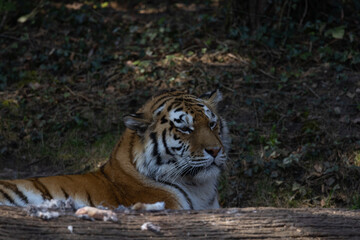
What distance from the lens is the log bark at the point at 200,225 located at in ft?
8.70

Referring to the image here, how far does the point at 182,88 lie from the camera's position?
707 centimetres

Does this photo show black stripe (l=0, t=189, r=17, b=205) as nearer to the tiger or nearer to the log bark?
the tiger

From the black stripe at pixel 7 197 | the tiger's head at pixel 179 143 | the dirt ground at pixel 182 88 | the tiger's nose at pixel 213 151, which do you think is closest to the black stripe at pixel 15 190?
the black stripe at pixel 7 197

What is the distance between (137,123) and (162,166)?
1.20ft

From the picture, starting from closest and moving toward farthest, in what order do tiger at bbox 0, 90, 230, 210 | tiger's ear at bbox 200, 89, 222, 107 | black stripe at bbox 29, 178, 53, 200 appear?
1. black stripe at bbox 29, 178, 53, 200
2. tiger at bbox 0, 90, 230, 210
3. tiger's ear at bbox 200, 89, 222, 107

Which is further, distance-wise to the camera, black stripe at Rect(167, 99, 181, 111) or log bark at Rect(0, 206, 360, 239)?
black stripe at Rect(167, 99, 181, 111)

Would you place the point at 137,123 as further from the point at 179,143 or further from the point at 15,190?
the point at 15,190

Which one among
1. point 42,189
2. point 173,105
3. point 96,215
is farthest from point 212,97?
point 96,215

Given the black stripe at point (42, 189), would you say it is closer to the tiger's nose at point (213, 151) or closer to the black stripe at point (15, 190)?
the black stripe at point (15, 190)

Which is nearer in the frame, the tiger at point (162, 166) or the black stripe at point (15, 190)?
the black stripe at point (15, 190)

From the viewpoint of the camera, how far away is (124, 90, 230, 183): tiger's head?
401 cm

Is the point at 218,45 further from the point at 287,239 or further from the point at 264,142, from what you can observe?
the point at 287,239

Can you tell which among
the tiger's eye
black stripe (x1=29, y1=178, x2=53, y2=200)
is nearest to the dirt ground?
the tiger's eye

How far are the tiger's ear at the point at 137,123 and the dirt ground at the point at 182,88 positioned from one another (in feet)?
5.89
